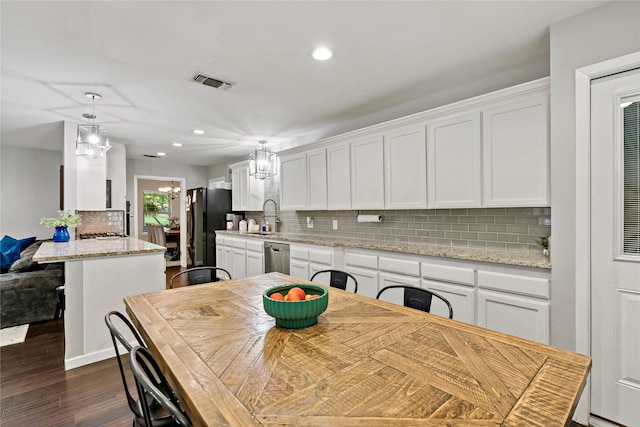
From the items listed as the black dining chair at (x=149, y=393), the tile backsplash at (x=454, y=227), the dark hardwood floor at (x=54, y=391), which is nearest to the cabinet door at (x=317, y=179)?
the tile backsplash at (x=454, y=227)

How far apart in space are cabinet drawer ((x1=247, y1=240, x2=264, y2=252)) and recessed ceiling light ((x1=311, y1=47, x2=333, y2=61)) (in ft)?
9.67

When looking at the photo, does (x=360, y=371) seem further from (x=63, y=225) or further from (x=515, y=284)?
(x=63, y=225)

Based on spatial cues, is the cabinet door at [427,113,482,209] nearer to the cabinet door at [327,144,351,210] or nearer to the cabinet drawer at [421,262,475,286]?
the cabinet drawer at [421,262,475,286]

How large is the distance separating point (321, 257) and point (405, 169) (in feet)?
4.55

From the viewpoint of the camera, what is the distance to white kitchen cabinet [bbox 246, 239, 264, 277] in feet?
15.5

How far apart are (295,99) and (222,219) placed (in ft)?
12.4

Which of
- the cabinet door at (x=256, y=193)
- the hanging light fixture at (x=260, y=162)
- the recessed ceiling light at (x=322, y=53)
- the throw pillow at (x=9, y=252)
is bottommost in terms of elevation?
the throw pillow at (x=9, y=252)

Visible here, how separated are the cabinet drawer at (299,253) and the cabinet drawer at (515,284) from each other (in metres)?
2.06

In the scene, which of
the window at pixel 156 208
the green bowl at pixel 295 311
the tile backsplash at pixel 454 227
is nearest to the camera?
the green bowl at pixel 295 311

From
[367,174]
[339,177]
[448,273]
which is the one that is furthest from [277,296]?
[339,177]

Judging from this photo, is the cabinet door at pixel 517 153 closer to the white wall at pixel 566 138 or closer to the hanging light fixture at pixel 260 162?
the white wall at pixel 566 138

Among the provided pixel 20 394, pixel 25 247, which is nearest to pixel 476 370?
pixel 20 394

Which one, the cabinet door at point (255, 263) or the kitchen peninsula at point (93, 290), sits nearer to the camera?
the kitchen peninsula at point (93, 290)

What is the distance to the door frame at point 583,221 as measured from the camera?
191 centimetres
